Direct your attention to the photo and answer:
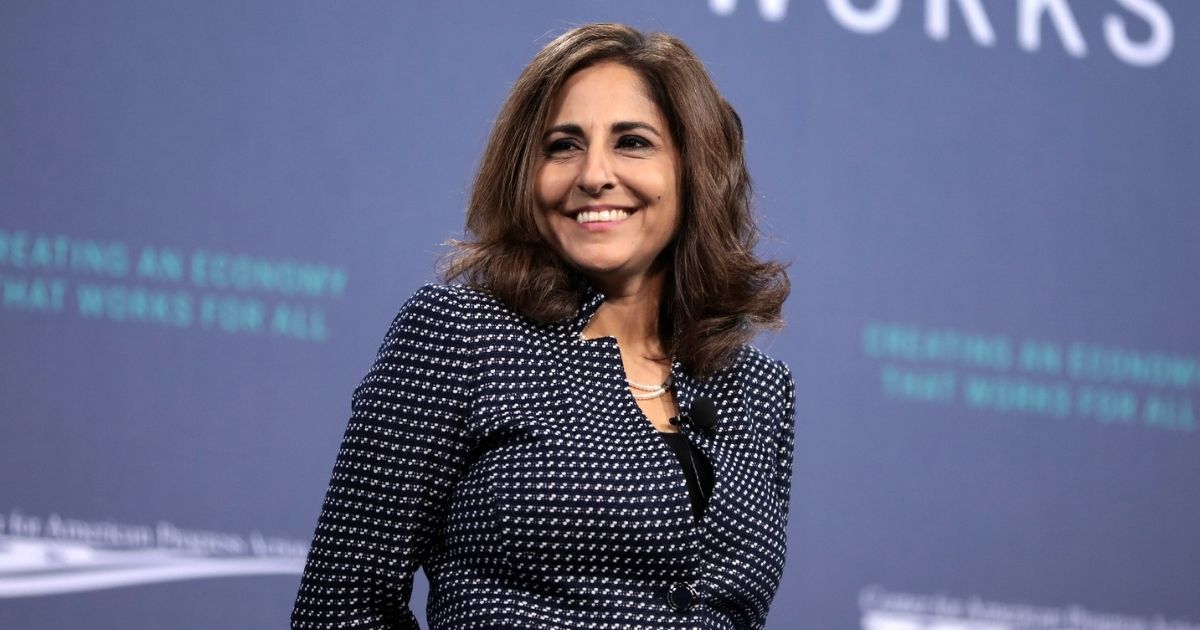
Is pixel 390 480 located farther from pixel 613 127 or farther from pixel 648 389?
pixel 613 127

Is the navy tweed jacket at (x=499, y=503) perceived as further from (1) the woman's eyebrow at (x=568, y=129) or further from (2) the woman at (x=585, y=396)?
(1) the woman's eyebrow at (x=568, y=129)

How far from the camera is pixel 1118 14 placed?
3275 mm

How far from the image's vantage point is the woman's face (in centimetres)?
156

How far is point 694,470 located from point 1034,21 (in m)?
2.13

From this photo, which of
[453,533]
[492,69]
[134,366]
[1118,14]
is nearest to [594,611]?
[453,533]

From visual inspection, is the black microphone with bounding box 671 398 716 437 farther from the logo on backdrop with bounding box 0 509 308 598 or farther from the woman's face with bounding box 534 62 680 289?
the logo on backdrop with bounding box 0 509 308 598

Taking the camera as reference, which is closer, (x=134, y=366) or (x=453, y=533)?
(x=453, y=533)

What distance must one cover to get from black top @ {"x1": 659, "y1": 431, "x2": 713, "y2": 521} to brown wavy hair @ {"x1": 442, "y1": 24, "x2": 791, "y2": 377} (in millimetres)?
124

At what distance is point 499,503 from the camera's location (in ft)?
4.53

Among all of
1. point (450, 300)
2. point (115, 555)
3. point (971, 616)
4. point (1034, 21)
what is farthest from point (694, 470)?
point (1034, 21)

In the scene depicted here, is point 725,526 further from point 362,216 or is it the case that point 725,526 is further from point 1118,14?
point 1118,14

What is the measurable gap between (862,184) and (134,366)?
1.63 metres

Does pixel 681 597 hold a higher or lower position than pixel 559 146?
lower

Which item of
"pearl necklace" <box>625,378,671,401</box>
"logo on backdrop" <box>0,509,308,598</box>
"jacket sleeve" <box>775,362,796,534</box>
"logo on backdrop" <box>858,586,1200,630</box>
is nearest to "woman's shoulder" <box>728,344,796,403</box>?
"jacket sleeve" <box>775,362,796,534</box>
